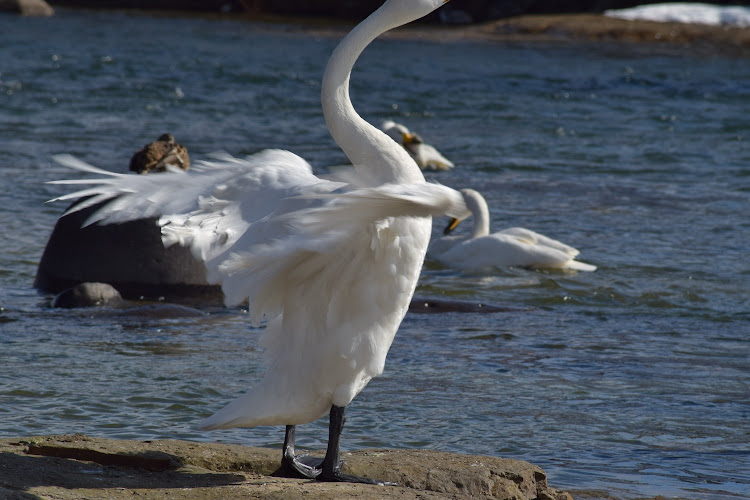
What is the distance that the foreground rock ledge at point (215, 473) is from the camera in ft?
12.1

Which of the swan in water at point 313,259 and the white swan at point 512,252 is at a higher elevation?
the swan in water at point 313,259

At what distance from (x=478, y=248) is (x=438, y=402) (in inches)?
158

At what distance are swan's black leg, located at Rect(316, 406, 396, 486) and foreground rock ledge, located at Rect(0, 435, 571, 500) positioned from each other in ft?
0.33

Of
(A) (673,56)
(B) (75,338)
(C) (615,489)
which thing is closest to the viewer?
(C) (615,489)

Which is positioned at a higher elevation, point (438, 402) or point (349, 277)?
point (349, 277)

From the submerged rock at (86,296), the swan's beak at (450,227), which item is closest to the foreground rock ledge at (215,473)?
the submerged rock at (86,296)

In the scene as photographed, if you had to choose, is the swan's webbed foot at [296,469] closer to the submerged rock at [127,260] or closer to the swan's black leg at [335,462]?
the swan's black leg at [335,462]

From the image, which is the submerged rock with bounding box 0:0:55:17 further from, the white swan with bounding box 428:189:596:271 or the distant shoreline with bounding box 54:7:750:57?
the white swan with bounding box 428:189:596:271

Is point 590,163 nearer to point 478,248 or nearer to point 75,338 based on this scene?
point 478,248

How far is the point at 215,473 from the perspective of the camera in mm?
4059

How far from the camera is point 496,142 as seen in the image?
15570 mm

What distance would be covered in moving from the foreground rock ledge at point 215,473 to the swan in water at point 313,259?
0.58ft

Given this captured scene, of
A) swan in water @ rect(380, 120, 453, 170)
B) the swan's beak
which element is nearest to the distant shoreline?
swan in water @ rect(380, 120, 453, 170)

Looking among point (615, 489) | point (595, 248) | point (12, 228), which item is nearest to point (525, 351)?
point (615, 489)
